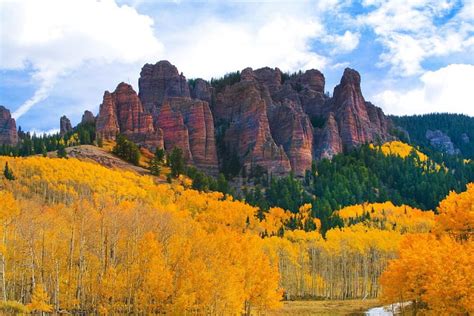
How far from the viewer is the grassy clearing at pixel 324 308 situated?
75.9 meters

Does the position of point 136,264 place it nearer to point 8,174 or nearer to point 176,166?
point 8,174

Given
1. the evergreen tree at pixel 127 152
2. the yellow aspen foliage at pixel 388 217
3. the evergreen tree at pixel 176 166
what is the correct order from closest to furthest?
1. the yellow aspen foliage at pixel 388 217
2. the evergreen tree at pixel 176 166
3. the evergreen tree at pixel 127 152

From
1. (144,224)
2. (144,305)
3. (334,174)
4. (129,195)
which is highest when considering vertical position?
(334,174)

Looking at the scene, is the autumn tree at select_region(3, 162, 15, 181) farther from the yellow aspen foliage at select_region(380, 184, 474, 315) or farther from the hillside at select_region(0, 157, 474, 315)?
the yellow aspen foliage at select_region(380, 184, 474, 315)

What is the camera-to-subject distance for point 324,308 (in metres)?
82.1

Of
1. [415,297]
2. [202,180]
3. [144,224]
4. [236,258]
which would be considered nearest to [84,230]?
[144,224]

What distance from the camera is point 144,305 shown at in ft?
183

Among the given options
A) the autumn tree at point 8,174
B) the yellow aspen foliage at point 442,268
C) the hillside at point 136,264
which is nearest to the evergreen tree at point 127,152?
the autumn tree at point 8,174

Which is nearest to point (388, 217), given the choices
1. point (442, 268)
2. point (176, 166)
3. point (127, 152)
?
point (176, 166)

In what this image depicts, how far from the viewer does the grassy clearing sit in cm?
7594

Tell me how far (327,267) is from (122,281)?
207 feet

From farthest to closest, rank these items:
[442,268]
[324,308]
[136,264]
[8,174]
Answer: [8,174]
[324,308]
[136,264]
[442,268]

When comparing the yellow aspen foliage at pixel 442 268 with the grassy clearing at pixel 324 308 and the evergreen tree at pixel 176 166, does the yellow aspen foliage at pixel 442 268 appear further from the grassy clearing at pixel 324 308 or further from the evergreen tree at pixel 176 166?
the evergreen tree at pixel 176 166

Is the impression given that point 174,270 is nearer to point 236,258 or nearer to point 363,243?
point 236,258
